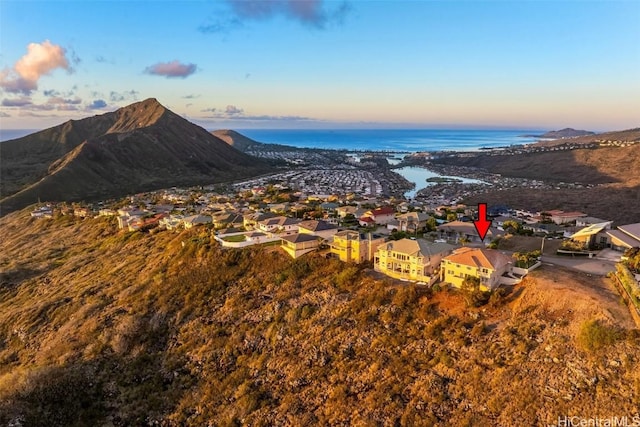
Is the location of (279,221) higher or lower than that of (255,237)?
higher

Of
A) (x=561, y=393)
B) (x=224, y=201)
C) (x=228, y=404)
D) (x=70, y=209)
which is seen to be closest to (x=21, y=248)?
(x=70, y=209)

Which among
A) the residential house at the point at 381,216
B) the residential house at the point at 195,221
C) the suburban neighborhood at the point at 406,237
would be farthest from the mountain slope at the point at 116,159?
the residential house at the point at 381,216

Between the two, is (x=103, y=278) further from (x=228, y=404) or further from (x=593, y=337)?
(x=593, y=337)

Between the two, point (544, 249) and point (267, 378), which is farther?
point (544, 249)

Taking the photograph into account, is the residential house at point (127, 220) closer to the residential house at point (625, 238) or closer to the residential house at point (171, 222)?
the residential house at point (171, 222)

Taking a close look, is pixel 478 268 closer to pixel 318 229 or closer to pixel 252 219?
pixel 318 229

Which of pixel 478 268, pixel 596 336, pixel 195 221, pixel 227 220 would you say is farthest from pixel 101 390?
pixel 195 221

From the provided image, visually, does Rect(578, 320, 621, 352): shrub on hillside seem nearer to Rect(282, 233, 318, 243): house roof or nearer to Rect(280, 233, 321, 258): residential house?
Rect(280, 233, 321, 258): residential house
